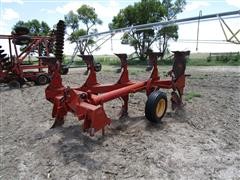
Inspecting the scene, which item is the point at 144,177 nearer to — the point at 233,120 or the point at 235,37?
the point at 233,120

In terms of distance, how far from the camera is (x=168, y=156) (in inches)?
156

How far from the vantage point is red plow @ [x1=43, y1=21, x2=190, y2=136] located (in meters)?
4.29

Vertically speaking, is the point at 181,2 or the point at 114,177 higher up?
the point at 181,2

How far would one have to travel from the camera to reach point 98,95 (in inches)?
190

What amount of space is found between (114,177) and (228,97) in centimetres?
465

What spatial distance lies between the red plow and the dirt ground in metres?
0.29

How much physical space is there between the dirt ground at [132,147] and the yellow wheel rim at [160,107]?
192mm

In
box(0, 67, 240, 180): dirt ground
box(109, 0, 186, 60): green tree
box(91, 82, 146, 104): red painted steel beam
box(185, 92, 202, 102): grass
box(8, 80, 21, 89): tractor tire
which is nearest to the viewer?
box(0, 67, 240, 180): dirt ground

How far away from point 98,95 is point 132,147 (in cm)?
105

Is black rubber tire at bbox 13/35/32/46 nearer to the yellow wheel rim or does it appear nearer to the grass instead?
the grass

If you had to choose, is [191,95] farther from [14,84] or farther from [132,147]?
[14,84]

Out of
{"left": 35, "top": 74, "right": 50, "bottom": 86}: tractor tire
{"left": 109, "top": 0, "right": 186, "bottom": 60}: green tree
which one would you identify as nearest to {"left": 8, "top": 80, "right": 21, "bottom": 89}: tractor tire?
{"left": 35, "top": 74, "right": 50, "bottom": 86}: tractor tire

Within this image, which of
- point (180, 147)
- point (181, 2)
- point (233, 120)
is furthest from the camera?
point (181, 2)

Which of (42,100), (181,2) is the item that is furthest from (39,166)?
(181,2)
